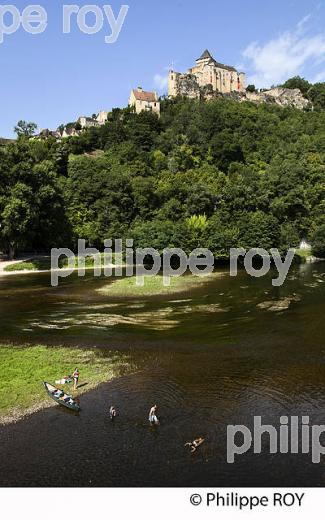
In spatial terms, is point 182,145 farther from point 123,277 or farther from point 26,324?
point 26,324

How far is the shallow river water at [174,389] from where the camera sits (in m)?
19.2

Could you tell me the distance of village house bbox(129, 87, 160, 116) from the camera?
6718 inches

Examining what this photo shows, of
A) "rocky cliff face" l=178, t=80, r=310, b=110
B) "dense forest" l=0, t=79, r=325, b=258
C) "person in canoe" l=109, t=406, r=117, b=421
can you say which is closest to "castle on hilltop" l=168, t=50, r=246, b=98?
"rocky cliff face" l=178, t=80, r=310, b=110

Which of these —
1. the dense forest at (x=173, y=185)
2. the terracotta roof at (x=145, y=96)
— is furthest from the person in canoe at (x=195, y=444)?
the terracotta roof at (x=145, y=96)

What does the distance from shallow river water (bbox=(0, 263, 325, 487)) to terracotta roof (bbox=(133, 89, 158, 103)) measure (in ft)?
435

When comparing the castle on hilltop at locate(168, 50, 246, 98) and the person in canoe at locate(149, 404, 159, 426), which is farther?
Answer: the castle on hilltop at locate(168, 50, 246, 98)

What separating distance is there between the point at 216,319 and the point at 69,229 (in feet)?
181

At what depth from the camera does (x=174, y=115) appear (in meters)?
156

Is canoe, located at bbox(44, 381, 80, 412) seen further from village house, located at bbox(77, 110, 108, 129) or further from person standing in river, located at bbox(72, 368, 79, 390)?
village house, located at bbox(77, 110, 108, 129)

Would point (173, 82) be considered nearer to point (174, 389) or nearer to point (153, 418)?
point (174, 389)

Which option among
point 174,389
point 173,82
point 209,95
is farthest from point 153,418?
point 209,95

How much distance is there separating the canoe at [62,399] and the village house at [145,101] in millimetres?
154079

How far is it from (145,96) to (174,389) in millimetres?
160702
